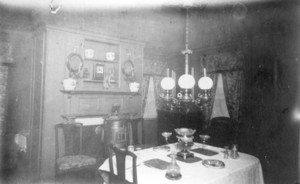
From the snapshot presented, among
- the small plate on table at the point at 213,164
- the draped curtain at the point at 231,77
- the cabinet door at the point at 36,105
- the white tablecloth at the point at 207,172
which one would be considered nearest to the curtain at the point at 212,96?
the draped curtain at the point at 231,77

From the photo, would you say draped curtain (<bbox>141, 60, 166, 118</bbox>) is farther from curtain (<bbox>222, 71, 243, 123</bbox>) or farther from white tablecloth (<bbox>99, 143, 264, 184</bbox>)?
white tablecloth (<bbox>99, 143, 264, 184</bbox>)

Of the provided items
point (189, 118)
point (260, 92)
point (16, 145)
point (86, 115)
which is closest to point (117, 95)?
point (86, 115)

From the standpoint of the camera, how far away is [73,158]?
3.51 m

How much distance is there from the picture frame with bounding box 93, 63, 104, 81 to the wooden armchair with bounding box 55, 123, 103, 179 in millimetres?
1118

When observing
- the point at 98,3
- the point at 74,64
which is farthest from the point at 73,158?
the point at 98,3

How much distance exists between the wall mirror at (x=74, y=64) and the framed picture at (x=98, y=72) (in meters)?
0.37

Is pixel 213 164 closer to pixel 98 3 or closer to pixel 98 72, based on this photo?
pixel 98 72

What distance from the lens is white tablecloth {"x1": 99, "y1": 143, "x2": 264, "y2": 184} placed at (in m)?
2.00

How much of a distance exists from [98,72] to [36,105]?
4.35 ft

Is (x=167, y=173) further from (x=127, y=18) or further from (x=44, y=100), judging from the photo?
(x=127, y=18)

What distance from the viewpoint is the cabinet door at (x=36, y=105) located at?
3932 millimetres

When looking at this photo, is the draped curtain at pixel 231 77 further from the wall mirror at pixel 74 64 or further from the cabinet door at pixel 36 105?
Answer: the cabinet door at pixel 36 105

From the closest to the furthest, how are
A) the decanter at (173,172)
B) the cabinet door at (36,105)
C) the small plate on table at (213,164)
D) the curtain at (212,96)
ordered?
the decanter at (173,172)
the small plate on table at (213,164)
the cabinet door at (36,105)
the curtain at (212,96)

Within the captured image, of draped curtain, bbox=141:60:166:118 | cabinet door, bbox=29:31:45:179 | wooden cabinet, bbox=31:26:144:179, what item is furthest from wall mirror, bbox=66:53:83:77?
draped curtain, bbox=141:60:166:118
